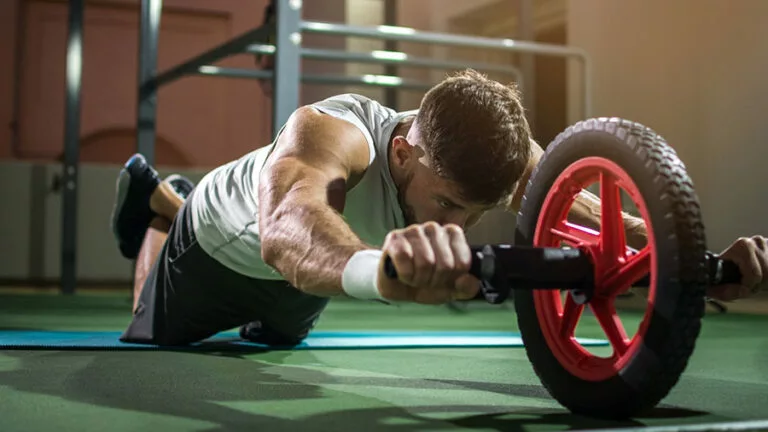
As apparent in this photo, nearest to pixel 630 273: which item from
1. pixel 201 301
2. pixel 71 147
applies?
pixel 201 301

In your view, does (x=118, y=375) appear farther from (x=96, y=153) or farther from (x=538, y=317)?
(x=96, y=153)

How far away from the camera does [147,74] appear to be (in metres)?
3.68

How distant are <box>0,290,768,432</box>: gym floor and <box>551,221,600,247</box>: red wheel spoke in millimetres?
242

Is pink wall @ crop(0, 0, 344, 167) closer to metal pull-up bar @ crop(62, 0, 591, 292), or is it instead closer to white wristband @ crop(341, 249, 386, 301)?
metal pull-up bar @ crop(62, 0, 591, 292)

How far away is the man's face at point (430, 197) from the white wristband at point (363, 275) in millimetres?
315

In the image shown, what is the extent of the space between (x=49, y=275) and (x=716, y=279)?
15.6 feet

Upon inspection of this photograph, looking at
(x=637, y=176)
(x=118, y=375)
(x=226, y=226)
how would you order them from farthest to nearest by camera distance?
(x=226, y=226), (x=118, y=375), (x=637, y=176)

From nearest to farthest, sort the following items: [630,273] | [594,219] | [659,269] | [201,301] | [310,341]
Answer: [659,269] → [630,273] → [594,219] → [201,301] → [310,341]

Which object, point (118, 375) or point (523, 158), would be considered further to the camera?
point (118, 375)

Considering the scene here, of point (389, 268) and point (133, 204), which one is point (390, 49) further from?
point (389, 268)

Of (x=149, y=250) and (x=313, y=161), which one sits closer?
(x=313, y=161)

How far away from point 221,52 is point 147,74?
811 mm

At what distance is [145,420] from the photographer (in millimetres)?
1157

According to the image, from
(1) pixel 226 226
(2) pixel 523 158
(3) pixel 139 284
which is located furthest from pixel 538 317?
(3) pixel 139 284
